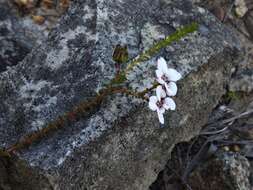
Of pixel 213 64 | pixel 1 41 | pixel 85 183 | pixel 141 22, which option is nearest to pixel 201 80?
pixel 213 64

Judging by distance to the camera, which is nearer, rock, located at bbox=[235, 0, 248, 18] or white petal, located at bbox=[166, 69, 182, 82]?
white petal, located at bbox=[166, 69, 182, 82]

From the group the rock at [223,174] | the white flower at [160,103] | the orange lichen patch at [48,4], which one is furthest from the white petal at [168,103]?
the orange lichen patch at [48,4]

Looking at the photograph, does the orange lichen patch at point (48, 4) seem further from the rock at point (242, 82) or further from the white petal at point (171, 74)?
the white petal at point (171, 74)

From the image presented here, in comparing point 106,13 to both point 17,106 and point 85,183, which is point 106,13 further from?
point 85,183

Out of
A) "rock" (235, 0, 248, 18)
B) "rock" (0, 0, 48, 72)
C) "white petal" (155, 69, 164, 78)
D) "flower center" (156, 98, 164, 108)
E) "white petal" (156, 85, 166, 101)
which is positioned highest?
"white petal" (155, 69, 164, 78)

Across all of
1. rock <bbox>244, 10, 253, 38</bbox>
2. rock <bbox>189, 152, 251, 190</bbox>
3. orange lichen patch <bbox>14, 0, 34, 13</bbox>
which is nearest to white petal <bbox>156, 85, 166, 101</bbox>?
rock <bbox>189, 152, 251, 190</bbox>

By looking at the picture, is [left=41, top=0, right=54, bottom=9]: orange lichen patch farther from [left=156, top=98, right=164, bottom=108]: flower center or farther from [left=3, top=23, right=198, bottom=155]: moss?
[left=156, top=98, right=164, bottom=108]: flower center

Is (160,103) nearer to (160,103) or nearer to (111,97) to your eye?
(160,103)
